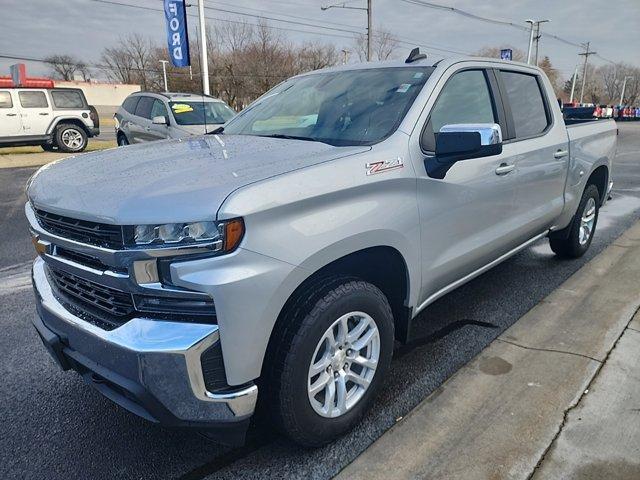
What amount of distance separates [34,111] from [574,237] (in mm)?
15506

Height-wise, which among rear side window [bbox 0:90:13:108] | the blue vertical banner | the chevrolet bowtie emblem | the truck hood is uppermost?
the blue vertical banner

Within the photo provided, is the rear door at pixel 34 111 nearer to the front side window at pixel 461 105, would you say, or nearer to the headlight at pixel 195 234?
the front side window at pixel 461 105

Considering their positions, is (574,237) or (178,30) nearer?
(574,237)

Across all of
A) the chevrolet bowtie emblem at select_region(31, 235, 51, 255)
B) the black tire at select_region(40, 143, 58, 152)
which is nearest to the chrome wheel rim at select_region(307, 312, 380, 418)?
the chevrolet bowtie emblem at select_region(31, 235, 51, 255)

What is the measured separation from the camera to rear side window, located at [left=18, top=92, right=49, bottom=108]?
49.0 feet

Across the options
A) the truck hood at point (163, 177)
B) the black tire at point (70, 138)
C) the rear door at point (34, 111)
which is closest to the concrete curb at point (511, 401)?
the truck hood at point (163, 177)

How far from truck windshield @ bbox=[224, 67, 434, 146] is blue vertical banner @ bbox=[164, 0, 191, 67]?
41.7 ft

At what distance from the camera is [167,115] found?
34.7ft

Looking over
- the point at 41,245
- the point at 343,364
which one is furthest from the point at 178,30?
the point at 343,364

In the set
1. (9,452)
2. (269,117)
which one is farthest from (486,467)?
(269,117)

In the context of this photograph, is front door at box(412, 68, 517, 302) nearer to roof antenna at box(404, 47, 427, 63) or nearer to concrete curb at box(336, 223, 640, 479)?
roof antenna at box(404, 47, 427, 63)

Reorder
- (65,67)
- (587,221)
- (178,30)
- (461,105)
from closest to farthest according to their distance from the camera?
(461,105), (587,221), (178,30), (65,67)

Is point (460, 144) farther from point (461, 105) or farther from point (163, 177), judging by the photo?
point (163, 177)

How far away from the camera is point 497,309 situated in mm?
3910
